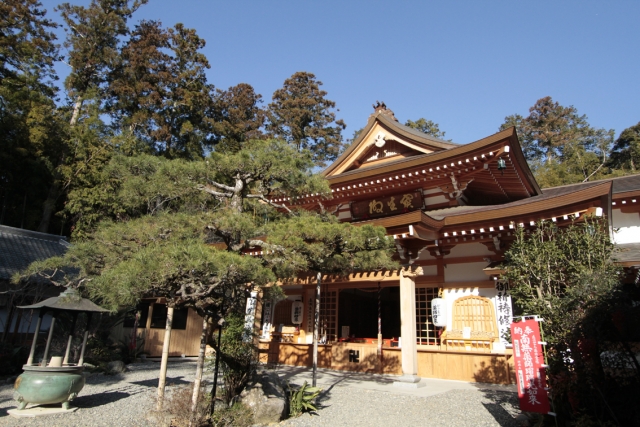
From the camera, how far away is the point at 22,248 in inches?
550

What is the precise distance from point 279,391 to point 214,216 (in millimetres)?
3053

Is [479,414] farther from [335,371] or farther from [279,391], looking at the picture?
[335,371]

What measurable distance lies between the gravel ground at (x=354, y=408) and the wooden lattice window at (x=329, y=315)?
339 centimetres

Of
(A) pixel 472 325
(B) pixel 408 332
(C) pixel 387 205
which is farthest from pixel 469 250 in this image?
(C) pixel 387 205

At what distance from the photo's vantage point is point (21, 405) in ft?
20.8

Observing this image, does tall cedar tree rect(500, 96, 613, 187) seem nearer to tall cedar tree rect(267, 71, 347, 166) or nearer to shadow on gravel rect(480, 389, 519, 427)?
tall cedar tree rect(267, 71, 347, 166)

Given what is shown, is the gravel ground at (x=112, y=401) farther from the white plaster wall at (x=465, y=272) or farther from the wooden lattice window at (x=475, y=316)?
the white plaster wall at (x=465, y=272)

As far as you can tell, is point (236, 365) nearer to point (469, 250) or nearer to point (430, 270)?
point (430, 270)

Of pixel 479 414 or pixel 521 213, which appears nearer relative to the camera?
pixel 479 414

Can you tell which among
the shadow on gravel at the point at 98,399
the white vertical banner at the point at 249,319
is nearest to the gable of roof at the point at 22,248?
the shadow on gravel at the point at 98,399

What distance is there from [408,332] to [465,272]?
7.50ft

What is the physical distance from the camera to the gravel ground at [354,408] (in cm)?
588

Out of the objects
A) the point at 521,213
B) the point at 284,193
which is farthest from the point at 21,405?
the point at 521,213

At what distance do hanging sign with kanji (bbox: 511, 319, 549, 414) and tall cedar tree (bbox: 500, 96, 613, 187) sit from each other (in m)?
32.1
